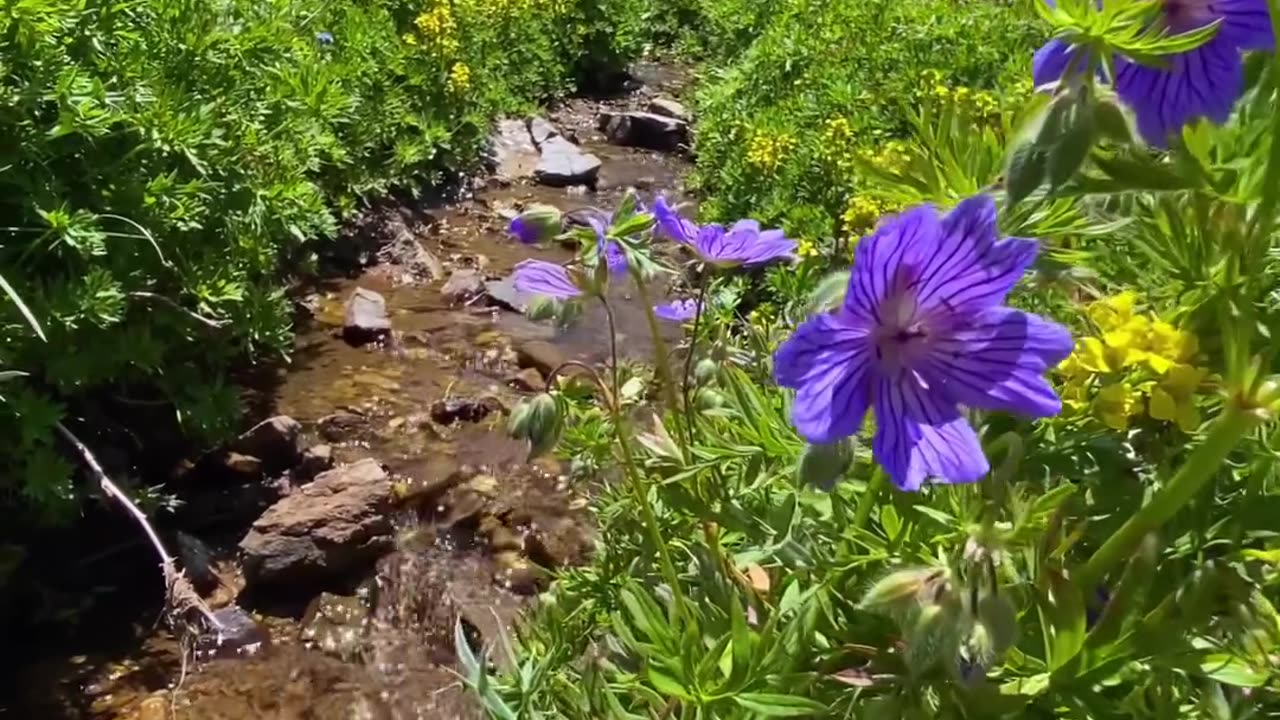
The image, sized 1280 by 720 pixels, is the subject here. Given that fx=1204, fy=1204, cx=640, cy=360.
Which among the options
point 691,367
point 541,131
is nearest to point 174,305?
point 691,367

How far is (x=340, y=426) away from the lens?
12.9 ft

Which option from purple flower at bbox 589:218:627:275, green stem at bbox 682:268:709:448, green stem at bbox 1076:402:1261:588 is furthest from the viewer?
green stem at bbox 682:268:709:448

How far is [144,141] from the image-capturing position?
9.46 feet

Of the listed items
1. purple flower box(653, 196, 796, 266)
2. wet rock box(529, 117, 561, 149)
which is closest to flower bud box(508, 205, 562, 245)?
purple flower box(653, 196, 796, 266)

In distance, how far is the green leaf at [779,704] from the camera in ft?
3.78

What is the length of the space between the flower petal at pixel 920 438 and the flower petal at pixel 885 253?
0.07 meters

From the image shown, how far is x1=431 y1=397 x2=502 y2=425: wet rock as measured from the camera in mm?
4082

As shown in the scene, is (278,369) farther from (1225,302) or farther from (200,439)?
(1225,302)

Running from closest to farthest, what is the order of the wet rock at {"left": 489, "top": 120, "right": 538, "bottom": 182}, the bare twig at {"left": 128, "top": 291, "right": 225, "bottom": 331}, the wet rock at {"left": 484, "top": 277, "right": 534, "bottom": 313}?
the bare twig at {"left": 128, "top": 291, "right": 225, "bottom": 331} → the wet rock at {"left": 484, "top": 277, "right": 534, "bottom": 313} → the wet rock at {"left": 489, "top": 120, "right": 538, "bottom": 182}

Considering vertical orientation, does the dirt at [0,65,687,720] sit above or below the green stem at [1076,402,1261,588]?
below

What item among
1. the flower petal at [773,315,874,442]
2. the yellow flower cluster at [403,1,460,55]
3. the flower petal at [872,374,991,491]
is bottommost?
the yellow flower cluster at [403,1,460,55]

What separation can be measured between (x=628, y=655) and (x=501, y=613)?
1.71m

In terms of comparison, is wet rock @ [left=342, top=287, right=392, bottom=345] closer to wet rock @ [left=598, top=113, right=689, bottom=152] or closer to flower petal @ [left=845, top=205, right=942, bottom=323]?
wet rock @ [left=598, top=113, right=689, bottom=152]

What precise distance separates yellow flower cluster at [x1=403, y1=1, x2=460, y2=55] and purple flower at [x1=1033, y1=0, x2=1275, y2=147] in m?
4.99
